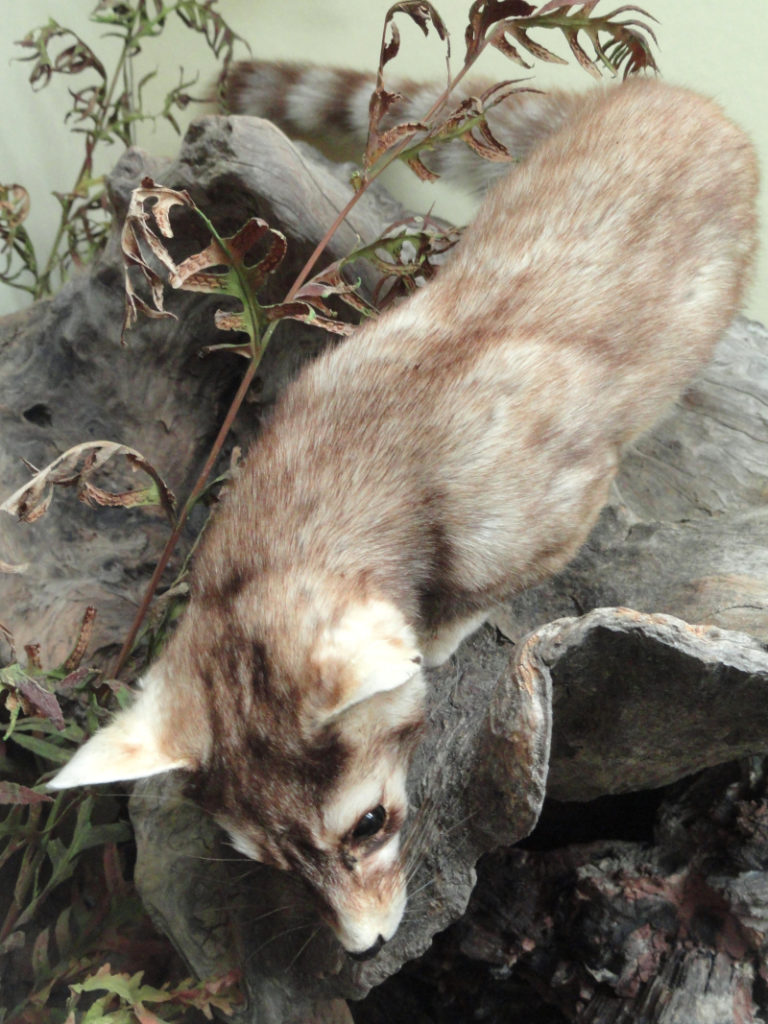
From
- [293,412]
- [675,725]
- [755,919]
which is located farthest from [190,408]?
[755,919]

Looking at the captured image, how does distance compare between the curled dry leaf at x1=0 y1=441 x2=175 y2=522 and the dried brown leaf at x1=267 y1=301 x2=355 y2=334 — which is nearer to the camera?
the curled dry leaf at x1=0 y1=441 x2=175 y2=522

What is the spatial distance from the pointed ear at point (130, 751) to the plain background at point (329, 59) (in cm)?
198

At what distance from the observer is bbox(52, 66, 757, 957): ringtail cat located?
192cm

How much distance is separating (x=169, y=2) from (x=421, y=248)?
2.00 meters

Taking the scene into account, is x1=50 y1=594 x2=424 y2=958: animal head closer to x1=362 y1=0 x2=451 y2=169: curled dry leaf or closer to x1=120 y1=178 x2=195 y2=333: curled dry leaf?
x1=120 y1=178 x2=195 y2=333: curled dry leaf

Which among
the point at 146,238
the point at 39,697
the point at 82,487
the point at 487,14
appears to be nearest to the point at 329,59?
the point at 487,14

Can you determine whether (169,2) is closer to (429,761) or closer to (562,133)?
(562,133)

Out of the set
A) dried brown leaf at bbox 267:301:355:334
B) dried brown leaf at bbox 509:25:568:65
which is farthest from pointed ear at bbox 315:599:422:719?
dried brown leaf at bbox 509:25:568:65

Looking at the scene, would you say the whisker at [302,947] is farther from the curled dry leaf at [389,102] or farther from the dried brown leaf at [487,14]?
the dried brown leaf at [487,14]

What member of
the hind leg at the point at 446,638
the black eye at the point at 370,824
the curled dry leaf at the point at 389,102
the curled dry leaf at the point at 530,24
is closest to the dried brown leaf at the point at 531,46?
the curled dry leaf at the point at 530,24

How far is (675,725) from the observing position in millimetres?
1842

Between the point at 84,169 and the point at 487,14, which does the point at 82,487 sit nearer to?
the point at 487,14

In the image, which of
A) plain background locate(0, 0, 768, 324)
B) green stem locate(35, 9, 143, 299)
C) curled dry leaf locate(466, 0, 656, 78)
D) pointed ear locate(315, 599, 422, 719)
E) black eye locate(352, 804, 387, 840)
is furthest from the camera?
green stem locate(35, 9, 143, 299)

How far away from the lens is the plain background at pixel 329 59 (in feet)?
11.2
